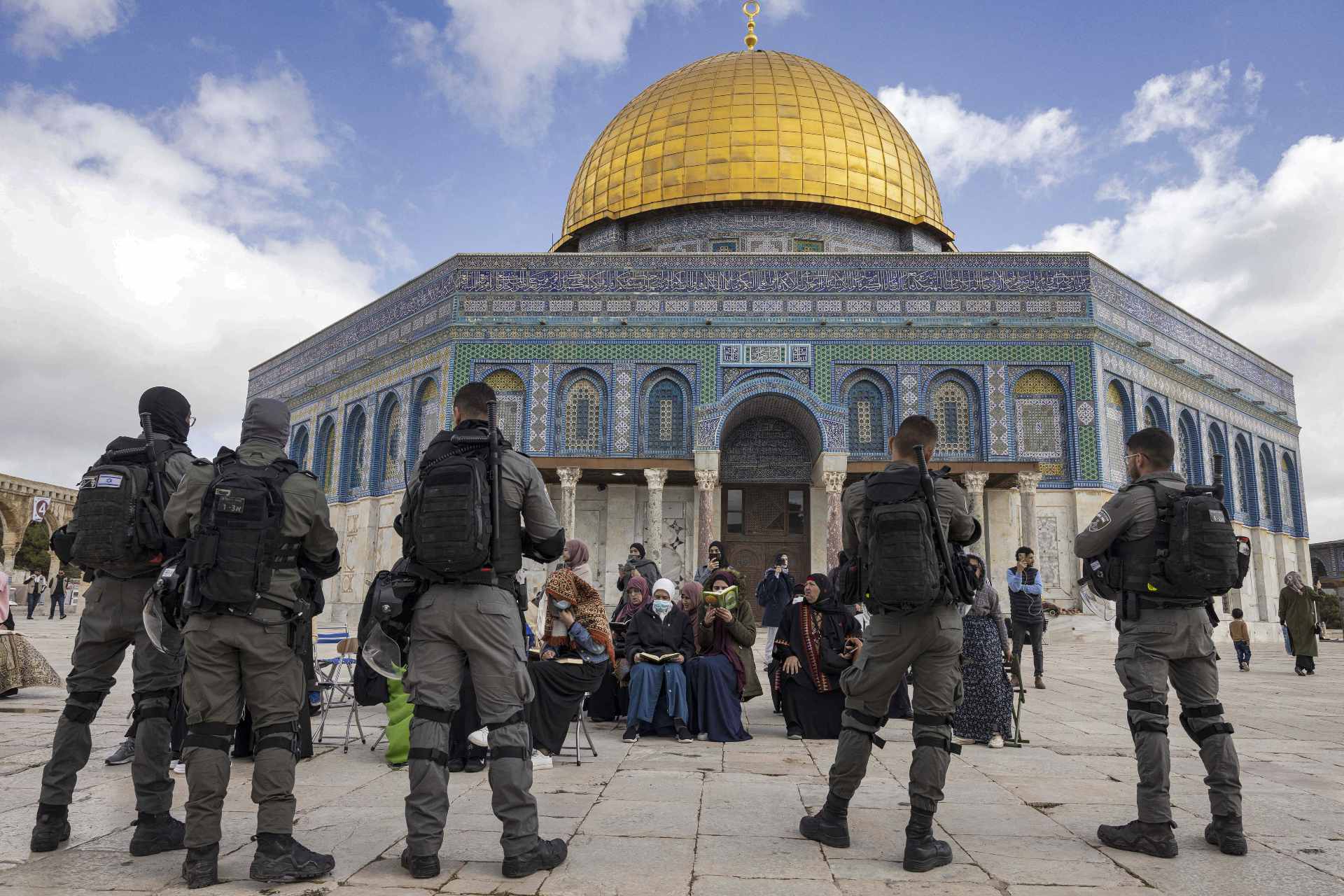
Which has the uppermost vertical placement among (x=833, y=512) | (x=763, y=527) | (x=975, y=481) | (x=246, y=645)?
(x=975, y=481)

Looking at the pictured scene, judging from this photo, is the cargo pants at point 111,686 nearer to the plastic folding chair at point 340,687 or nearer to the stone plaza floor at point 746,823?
the stone plaza floor at point 746,823

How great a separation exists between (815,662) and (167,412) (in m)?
4.49

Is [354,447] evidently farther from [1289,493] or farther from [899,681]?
[1289,493]

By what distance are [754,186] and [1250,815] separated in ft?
69.2

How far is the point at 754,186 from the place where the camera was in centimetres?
2342

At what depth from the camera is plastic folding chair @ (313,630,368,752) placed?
19.6ft

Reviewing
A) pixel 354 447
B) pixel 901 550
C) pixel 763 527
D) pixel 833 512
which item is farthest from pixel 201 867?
pixel 354 447

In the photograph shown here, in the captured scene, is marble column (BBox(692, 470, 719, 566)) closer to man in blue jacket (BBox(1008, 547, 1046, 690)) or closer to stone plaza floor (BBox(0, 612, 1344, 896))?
man in blue jacket (BBox(1008, 547, 1046, 690))

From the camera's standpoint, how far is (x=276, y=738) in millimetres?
3178

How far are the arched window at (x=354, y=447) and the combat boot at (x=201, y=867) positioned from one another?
2138 cm

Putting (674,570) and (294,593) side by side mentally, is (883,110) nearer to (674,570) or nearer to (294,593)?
(674,570)

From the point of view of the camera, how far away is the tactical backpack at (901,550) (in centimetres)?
Answer: 345

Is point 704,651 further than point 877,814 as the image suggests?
Yes

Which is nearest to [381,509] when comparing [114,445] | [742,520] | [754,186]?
[742,520]
